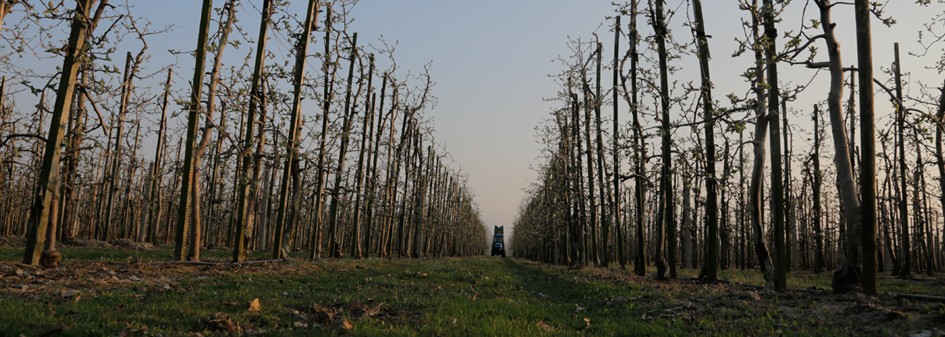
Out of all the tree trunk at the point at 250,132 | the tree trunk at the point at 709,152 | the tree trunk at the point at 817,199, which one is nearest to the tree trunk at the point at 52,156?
the tree trunk at the point at 250,132

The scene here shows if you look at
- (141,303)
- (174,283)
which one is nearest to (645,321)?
(141,303)

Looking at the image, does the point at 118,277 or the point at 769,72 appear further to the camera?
the point at 769,72

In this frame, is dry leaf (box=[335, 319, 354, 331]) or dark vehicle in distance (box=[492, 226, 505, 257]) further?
dark vehicle in distance (box=[492, 226, 505, 257])

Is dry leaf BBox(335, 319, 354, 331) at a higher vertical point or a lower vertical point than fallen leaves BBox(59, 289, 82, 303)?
lower

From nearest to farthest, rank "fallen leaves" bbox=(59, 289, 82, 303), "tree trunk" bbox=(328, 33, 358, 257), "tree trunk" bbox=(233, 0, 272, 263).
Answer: "fallen leaves" bbox=(59, 289, 82, 303), "tree trunk" bbox=(233, 0, 272, 263), "tree trunk" bbox=(328, 33, 358, 257)

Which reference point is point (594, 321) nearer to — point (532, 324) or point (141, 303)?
point (532, 324)

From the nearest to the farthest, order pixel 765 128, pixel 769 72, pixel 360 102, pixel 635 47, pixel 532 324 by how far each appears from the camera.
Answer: pixel 532 324 → pixel 769 72 → pixel 765 128 → pixel 635 47 → pixel 360 102

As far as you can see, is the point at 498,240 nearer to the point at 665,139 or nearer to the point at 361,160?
the point at 361,160

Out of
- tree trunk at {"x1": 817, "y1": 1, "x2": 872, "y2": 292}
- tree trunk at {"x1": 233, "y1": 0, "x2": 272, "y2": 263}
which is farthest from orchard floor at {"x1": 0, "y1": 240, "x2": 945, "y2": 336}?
tree trunk at {"x1": 233, "y1": 0, "x2": 272, "y2": 263}

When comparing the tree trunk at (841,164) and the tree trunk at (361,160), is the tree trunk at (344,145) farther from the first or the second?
the tree trunk at (841,164)

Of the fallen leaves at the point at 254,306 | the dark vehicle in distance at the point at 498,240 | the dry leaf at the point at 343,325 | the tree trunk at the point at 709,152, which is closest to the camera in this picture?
the dry leaf at the point at 343,325

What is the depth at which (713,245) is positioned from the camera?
1577cm

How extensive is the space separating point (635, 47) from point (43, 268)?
63.5 ft

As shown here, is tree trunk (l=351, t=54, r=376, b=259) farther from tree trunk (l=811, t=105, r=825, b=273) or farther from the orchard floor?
tree trunk (l=811, t=105, r=825, b=273)
